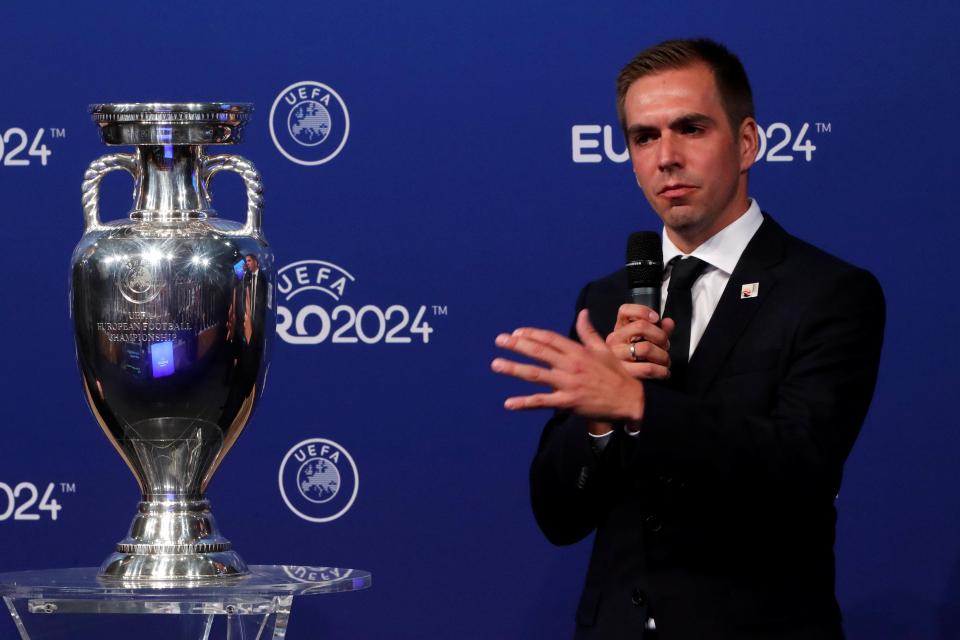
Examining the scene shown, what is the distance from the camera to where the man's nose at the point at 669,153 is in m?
2.22

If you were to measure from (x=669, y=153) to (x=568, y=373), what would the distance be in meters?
0.57

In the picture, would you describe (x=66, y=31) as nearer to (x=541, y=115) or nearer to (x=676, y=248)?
(x=541, y=115)

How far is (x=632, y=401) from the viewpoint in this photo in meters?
1.84

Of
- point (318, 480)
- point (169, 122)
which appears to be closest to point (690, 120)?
point (169, 122)

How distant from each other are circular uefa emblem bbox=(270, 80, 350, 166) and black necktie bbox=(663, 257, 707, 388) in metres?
1.17

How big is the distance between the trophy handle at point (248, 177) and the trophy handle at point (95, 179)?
10 cm

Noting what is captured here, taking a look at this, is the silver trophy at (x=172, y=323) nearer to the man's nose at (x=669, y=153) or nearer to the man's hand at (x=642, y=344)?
the man's hand at (x=642, y=344)

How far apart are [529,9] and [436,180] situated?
1.40 feet

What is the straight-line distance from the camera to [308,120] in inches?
125

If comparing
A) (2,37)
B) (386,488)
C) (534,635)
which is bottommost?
(534,635)

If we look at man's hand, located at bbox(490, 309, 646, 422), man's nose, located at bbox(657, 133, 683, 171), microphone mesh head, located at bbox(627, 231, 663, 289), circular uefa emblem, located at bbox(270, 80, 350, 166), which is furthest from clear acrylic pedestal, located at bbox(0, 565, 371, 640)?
circular uefa emblem, located at bbox(270, 80, 350, 166)

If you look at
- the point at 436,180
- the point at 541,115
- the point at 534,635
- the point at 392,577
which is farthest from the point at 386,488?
the point at 541,115

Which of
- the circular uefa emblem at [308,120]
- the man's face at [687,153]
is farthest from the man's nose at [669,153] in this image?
the circular uefa emblem at [308,120]

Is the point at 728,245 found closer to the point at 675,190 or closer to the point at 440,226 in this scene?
the point at 675,190
